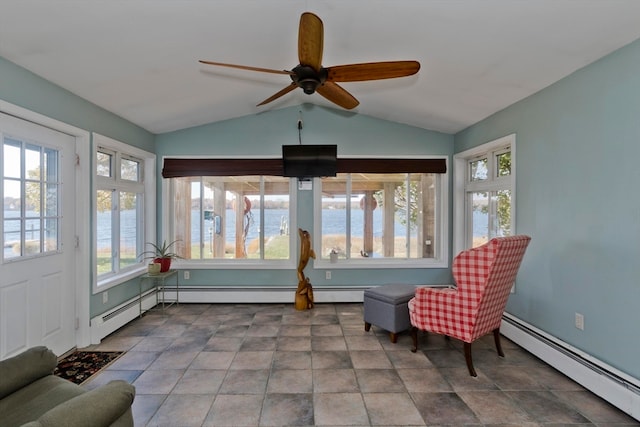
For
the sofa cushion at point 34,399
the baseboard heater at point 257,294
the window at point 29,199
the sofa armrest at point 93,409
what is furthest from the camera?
the baseboard heater at point 257,294

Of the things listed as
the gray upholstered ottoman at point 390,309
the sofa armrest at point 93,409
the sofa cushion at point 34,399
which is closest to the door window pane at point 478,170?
the gray upholstered ottoman at point 390,309

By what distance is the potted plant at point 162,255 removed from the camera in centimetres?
405

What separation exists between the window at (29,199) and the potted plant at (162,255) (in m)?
1.28

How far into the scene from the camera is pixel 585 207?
2.44 m

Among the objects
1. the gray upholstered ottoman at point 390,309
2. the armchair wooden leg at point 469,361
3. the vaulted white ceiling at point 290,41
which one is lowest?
the armchair wooden leg at point 469,361

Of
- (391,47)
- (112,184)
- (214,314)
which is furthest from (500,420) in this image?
(112,184)

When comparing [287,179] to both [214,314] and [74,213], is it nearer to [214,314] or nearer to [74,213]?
[214,314]

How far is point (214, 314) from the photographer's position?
4105 millimetres

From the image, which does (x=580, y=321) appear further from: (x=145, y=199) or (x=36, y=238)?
(x=145, y=199)

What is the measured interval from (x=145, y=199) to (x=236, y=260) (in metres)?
1.54

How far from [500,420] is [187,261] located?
411cm

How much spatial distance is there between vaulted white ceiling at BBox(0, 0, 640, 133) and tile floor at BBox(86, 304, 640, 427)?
8.22 ft

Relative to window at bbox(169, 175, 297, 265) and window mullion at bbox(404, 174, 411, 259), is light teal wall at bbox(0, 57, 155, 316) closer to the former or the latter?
window at bbox(169, 175, 297, 265)

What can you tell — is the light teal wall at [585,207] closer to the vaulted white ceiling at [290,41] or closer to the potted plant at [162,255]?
the vaulted white ceiling at [290,41]
